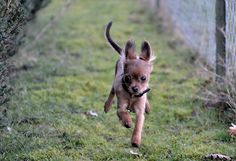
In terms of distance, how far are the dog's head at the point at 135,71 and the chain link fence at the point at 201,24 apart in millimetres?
1765

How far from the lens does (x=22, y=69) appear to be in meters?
9.40

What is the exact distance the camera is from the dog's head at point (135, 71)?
219 inches

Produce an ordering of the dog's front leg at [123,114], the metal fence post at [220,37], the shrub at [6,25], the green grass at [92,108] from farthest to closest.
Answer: the metal fence post at [220,37] < the green grass at [92,108] < the dog's front leg at [123,114] < the shrub at [6,25]

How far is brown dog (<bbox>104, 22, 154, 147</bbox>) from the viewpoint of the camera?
5598 mm

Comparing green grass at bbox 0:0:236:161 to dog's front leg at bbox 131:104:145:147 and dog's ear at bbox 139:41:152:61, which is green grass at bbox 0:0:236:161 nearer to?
dog's front leg at bbox 131:104:145:147

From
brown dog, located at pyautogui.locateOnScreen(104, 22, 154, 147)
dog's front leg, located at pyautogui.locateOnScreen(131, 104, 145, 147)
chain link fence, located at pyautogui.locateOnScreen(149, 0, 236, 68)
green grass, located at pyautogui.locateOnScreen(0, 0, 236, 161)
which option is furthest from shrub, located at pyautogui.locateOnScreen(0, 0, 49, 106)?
chain link fence, located at pyautogui.locateOnScreen(149, 0, 236, 68)

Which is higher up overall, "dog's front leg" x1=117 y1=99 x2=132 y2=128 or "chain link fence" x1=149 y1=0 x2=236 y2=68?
"chain link fence" x1=149 y1=0 x2=236 y2=68

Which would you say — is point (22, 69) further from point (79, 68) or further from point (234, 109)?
point (234, 109)

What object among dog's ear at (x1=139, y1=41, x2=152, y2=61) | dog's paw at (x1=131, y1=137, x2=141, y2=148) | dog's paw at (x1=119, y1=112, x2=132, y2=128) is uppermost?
dog's ear at (x1=139, y1=41, x2=152, y2=61)

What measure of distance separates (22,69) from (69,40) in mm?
2492

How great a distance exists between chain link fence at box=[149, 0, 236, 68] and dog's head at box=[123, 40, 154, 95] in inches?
69.5

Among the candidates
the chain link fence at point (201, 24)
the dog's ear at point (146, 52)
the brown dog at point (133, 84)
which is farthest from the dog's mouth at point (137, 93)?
the chain link fence at point (201, 24)

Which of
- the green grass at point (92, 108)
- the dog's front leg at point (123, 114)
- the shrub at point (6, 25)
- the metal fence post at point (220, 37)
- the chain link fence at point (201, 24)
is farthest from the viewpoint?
the metal fence post at point (220, 37)

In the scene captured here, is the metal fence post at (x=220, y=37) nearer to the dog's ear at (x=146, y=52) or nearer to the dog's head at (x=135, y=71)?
the dog's ear at (x=146, y=52)
